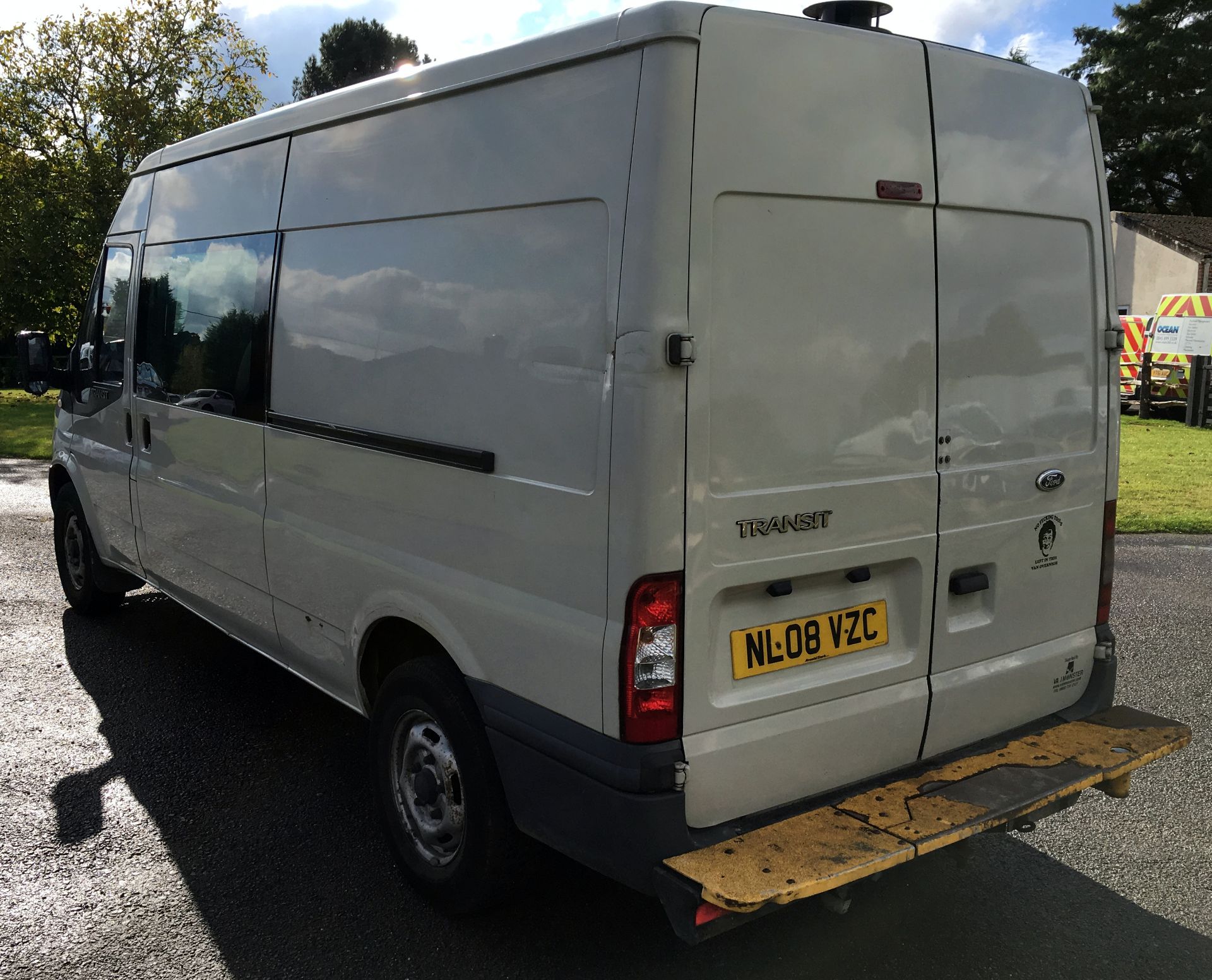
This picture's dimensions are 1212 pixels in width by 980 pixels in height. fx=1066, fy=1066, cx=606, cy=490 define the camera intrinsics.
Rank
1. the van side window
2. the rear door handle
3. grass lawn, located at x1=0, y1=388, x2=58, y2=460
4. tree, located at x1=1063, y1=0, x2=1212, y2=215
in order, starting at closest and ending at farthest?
the rear door handle < the van side window < grass lawn, located at x1=0, y1=388, x2=58, y2=460 < tree, located at x1=1063, y1=0, x2=1212, y2=215

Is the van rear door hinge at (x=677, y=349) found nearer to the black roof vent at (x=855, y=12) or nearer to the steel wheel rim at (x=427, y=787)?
the black roof vent at (x=855, y=12)

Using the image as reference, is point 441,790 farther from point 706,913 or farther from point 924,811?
point 924,811

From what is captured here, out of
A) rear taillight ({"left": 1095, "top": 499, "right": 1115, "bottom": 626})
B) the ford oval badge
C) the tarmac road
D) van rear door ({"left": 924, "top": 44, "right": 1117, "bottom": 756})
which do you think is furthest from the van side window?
rear taillight ({"left": 1095, "top": 499, "right": 1115, "bottom": 626})

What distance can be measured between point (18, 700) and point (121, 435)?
1369mm

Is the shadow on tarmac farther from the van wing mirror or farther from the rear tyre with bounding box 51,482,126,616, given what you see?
the van wing mirror

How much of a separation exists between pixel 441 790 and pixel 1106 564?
2.37 meters

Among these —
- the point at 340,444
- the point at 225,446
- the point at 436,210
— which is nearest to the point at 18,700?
the point at 225,446

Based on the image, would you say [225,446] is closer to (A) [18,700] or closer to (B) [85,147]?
(A) [18,700]

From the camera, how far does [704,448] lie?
261cm

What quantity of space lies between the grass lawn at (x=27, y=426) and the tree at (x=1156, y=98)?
37.7 meters

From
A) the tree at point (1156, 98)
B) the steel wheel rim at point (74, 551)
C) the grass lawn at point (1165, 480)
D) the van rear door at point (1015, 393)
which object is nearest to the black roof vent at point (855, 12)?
the van rear door at point (1015, 393)

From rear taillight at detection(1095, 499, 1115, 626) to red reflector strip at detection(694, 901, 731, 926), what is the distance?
190cm

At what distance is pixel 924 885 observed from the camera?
11.5 ft

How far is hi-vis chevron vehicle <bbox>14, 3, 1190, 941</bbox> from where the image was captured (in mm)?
2600
